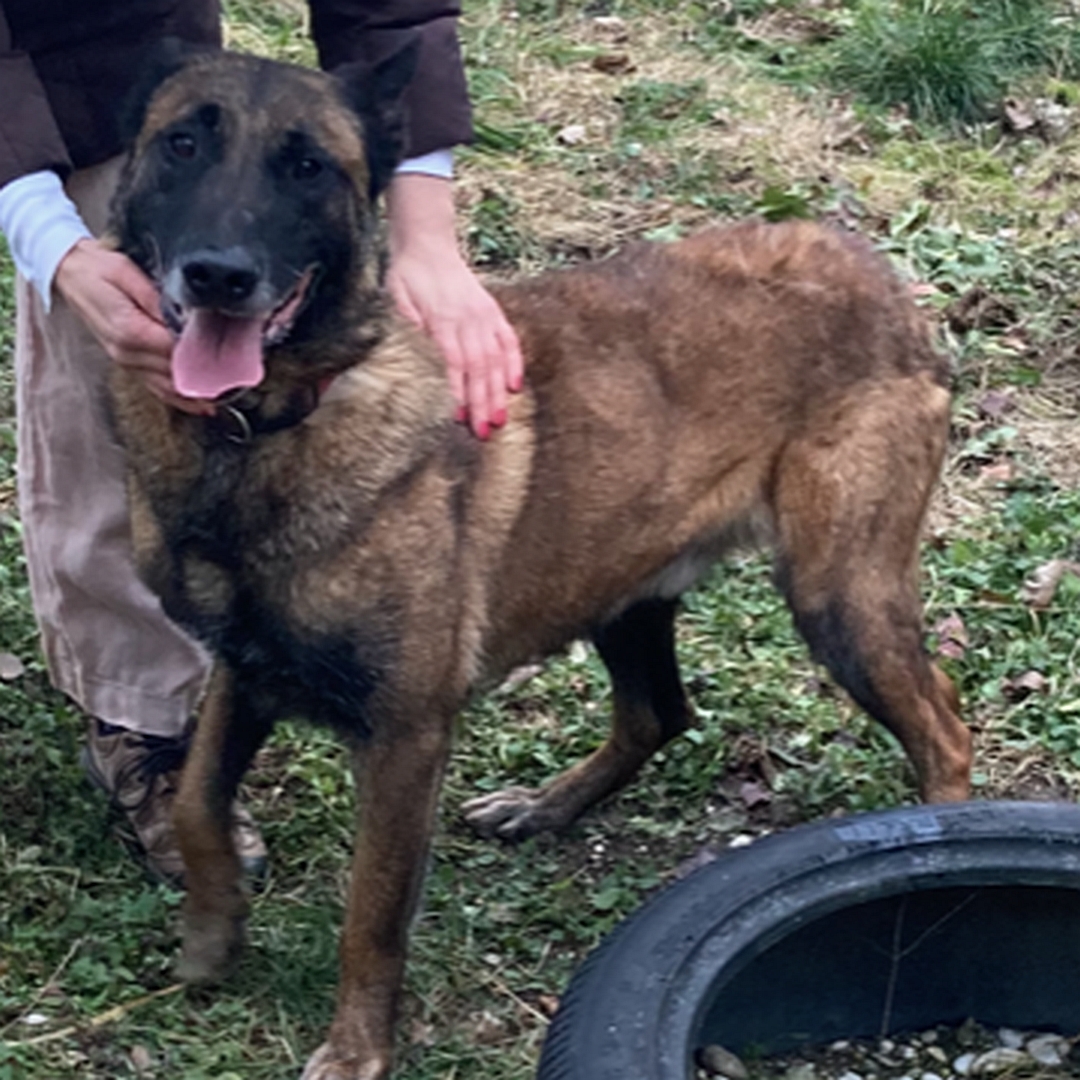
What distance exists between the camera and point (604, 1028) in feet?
9.77

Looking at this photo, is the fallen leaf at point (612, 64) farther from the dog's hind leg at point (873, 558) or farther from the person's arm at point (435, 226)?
the person's arm at point (435, 226)

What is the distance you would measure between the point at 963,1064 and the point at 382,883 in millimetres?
1055

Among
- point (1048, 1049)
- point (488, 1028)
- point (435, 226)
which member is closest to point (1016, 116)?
point (435, 226)

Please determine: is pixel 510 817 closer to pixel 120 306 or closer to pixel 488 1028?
pixel 488 1028

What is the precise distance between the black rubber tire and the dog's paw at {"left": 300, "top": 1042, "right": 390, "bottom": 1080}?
0.45m

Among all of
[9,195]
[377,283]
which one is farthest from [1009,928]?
[9,195]

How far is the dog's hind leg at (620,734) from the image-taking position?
415 centimetres

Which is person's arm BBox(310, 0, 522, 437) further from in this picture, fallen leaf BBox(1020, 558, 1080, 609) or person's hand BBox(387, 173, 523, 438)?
fallen leaf BBox(1020, 558, 1080, 609)

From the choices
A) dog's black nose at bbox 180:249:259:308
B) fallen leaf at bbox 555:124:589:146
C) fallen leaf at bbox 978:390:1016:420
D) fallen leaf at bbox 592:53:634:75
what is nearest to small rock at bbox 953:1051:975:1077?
dog's black nose at bbox 180:249:259:308

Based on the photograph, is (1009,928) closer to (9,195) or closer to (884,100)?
(9,195)

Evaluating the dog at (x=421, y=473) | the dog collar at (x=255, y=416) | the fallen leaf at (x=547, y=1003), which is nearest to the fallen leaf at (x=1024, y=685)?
the dog at (x=421, y=473)

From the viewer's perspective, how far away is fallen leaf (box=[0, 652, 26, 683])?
173 inches

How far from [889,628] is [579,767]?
745 mm

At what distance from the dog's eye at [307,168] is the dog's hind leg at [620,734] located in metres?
1.37
